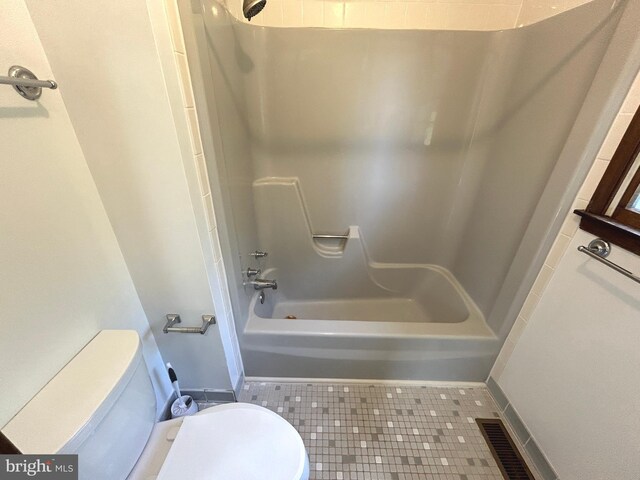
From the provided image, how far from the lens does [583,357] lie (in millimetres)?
886

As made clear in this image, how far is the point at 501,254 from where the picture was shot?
129 centimetres

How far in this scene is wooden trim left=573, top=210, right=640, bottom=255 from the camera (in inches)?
29.0

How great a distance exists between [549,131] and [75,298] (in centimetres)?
179

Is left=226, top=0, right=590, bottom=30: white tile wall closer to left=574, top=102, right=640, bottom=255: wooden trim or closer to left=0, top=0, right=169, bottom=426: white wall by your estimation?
left=574, top=102, right=640, bottom=255: wooden trim

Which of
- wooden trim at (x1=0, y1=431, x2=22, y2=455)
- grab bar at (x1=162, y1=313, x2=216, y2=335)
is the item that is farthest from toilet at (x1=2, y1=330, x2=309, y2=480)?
wooden trim at (x1=0, y1=431, x2=22, y2=455)

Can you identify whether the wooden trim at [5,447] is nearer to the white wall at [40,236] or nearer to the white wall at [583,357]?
the white wall at [40,236]

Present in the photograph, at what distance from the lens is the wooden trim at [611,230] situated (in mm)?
738

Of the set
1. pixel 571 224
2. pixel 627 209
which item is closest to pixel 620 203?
pixel 627 209

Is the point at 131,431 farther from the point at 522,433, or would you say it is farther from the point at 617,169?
the point at 617,169

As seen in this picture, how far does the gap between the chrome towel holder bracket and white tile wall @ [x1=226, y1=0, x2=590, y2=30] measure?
1004 mm

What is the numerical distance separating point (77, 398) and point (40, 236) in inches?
16.8

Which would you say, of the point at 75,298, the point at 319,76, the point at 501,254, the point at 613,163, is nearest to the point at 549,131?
the point at 613,163

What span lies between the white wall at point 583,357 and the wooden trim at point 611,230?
1.1 inches

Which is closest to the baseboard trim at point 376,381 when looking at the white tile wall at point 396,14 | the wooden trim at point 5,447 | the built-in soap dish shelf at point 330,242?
the built-in soap dish shelf at point 330,242
